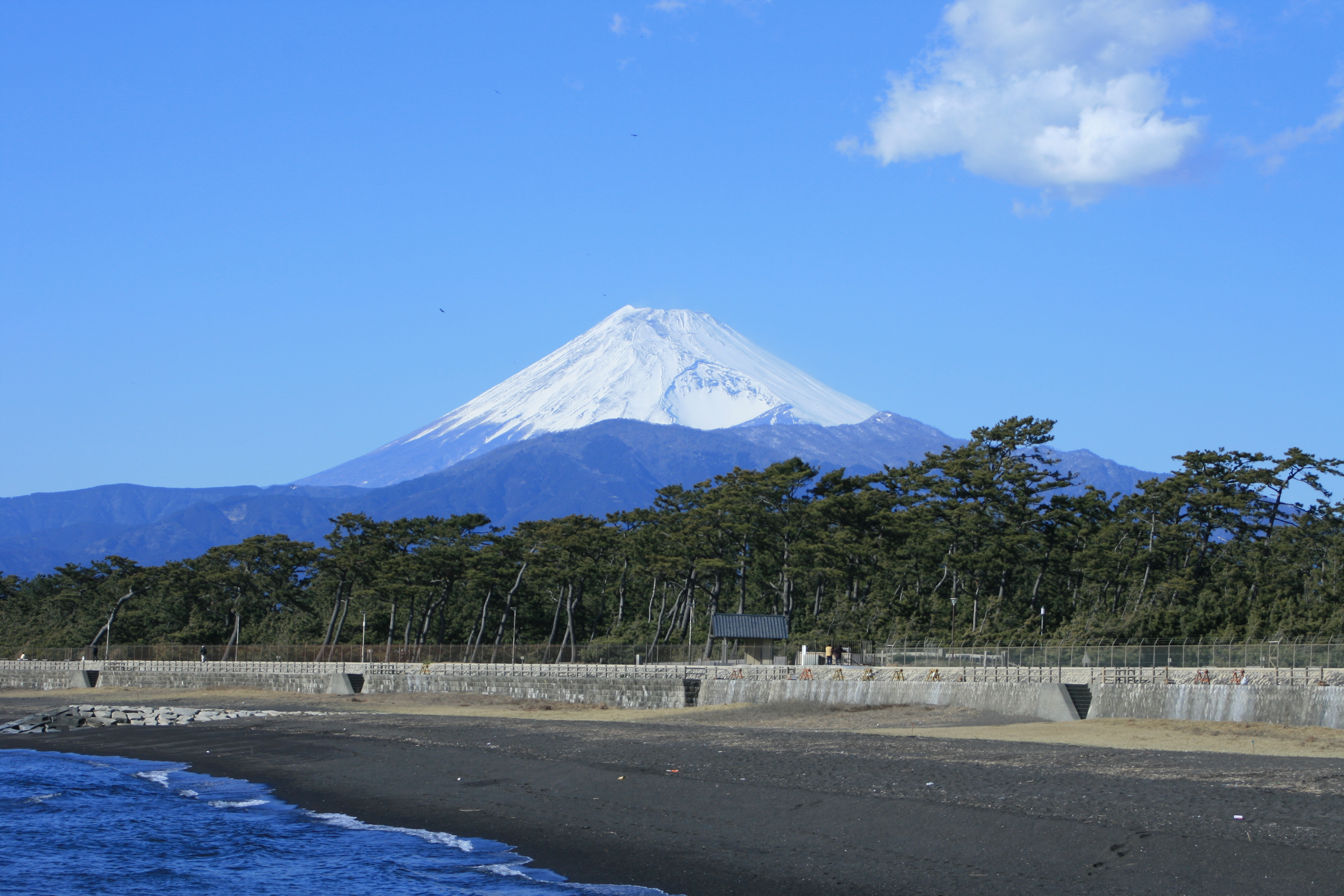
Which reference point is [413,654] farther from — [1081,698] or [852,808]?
[852,808]

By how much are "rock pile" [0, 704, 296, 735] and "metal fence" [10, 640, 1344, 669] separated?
1447cm

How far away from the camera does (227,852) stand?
20.3 m

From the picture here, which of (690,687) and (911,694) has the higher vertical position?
(911,694)

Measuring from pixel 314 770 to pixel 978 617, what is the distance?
45.4 m

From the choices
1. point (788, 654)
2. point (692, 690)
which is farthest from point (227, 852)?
point (788, 654)

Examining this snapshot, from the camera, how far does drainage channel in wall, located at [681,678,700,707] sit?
46812 mm

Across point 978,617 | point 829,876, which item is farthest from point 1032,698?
point 978,617

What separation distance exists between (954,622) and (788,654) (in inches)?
416

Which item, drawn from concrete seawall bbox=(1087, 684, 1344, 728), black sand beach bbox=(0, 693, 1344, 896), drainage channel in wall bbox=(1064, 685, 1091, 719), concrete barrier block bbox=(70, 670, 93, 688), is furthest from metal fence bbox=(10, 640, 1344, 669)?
black sand beach bbox=(0, 693, 1344, 896)

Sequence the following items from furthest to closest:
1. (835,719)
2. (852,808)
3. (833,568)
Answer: (833,568), (835,719), (852,808)

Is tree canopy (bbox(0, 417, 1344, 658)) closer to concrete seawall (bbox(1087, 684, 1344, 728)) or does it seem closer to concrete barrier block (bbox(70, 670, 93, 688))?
concrete barrier block (bbox(70, 670, 93, 688))

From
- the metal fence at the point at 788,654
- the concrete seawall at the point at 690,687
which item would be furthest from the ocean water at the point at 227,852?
the metal fence at the point at 788,654

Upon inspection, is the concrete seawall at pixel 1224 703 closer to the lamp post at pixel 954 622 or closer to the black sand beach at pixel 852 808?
the black sand beach at pixel 852 808

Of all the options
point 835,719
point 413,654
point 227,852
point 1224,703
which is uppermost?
point 1224,703
